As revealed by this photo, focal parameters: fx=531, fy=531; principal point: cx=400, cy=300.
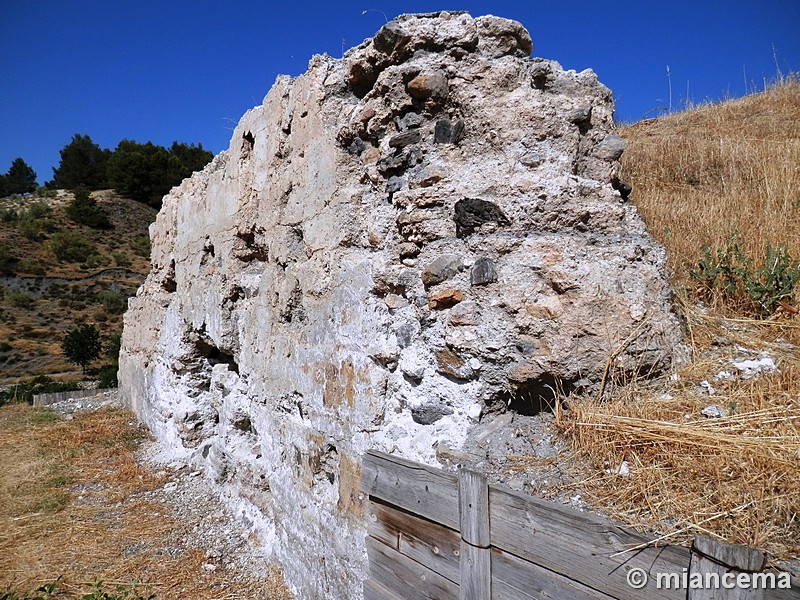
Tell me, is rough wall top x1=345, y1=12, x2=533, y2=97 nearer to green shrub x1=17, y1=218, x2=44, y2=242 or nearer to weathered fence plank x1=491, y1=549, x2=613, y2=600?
weathered fence plank x1=491, y1=549, x2=613, y2=600

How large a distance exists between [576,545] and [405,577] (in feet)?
2.73

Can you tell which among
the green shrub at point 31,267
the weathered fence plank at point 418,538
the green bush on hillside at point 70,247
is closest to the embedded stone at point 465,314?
the weathered fence plank at point 418,538

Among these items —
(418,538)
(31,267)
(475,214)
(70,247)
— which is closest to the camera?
(418,538)

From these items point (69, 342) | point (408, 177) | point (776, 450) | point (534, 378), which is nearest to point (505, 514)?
point (534, 378)

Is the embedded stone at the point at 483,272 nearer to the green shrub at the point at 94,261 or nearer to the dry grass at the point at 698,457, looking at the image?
the dry grass at the point at 698,457

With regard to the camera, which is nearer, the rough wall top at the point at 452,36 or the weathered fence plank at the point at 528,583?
the weathered fence plank at the point at 528,583

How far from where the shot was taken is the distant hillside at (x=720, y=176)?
3111mm

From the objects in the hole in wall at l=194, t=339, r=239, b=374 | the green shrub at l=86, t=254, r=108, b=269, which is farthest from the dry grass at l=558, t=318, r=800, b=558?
the green shrub at l=86, t=254, r=108, b=269

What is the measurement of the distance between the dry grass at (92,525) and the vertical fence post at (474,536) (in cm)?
181

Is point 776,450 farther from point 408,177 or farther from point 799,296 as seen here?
point 408,177

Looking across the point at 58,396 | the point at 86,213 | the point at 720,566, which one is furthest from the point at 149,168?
the point at 720,566

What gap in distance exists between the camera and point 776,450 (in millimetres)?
1465

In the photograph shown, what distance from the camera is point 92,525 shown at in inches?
156

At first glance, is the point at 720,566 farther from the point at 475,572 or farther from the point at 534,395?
the point at 534,395
